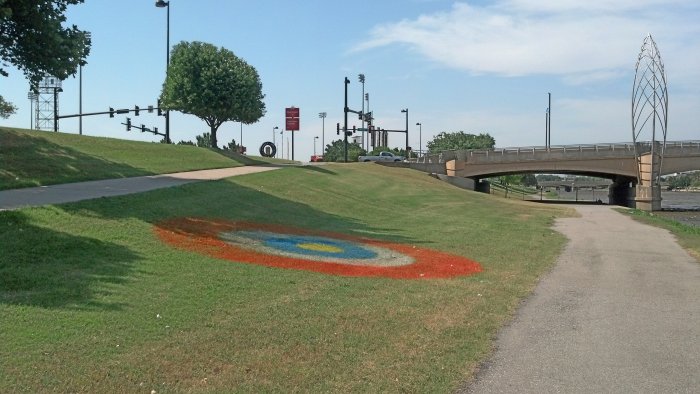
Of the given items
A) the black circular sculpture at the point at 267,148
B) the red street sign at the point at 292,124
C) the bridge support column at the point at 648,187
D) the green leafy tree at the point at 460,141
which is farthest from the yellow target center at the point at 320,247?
the green leafy tree at the point at 460,141

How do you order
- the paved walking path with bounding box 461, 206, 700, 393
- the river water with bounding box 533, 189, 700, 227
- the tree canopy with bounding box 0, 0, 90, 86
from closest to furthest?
the paved walking path with bounding box 461, 206, 700, 393
the tree canopy with bounding box 0, 0, 90, 86
the river water with bounding box 533, 189, 700, 227

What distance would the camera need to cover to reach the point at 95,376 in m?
5.46

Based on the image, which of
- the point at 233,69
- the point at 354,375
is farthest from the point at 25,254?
the point at 233,69

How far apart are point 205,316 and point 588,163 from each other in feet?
200

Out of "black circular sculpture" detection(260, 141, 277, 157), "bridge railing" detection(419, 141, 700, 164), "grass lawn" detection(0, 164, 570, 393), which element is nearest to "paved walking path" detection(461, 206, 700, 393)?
"grass lawn" detection(0, 164, 570, 393)

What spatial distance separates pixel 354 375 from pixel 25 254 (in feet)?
19.9

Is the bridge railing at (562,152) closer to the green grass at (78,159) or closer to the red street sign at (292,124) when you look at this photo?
the red street sign at (292,124)

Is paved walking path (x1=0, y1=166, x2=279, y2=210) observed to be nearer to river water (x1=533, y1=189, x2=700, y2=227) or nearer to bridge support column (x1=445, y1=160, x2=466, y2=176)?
river water (x1=533, y1=189, x2=700, y2=227)

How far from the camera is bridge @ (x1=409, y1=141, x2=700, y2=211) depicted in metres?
59.6

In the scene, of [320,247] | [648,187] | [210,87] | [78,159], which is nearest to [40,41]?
[78,159]

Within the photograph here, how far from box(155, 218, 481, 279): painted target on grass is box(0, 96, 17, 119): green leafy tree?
54.4 metres

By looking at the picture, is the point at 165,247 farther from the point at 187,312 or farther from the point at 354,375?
the point at 354,375

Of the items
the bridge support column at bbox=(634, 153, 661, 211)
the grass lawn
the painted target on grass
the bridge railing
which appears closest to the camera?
the grass lawn

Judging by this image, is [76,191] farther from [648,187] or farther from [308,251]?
[648,187]
